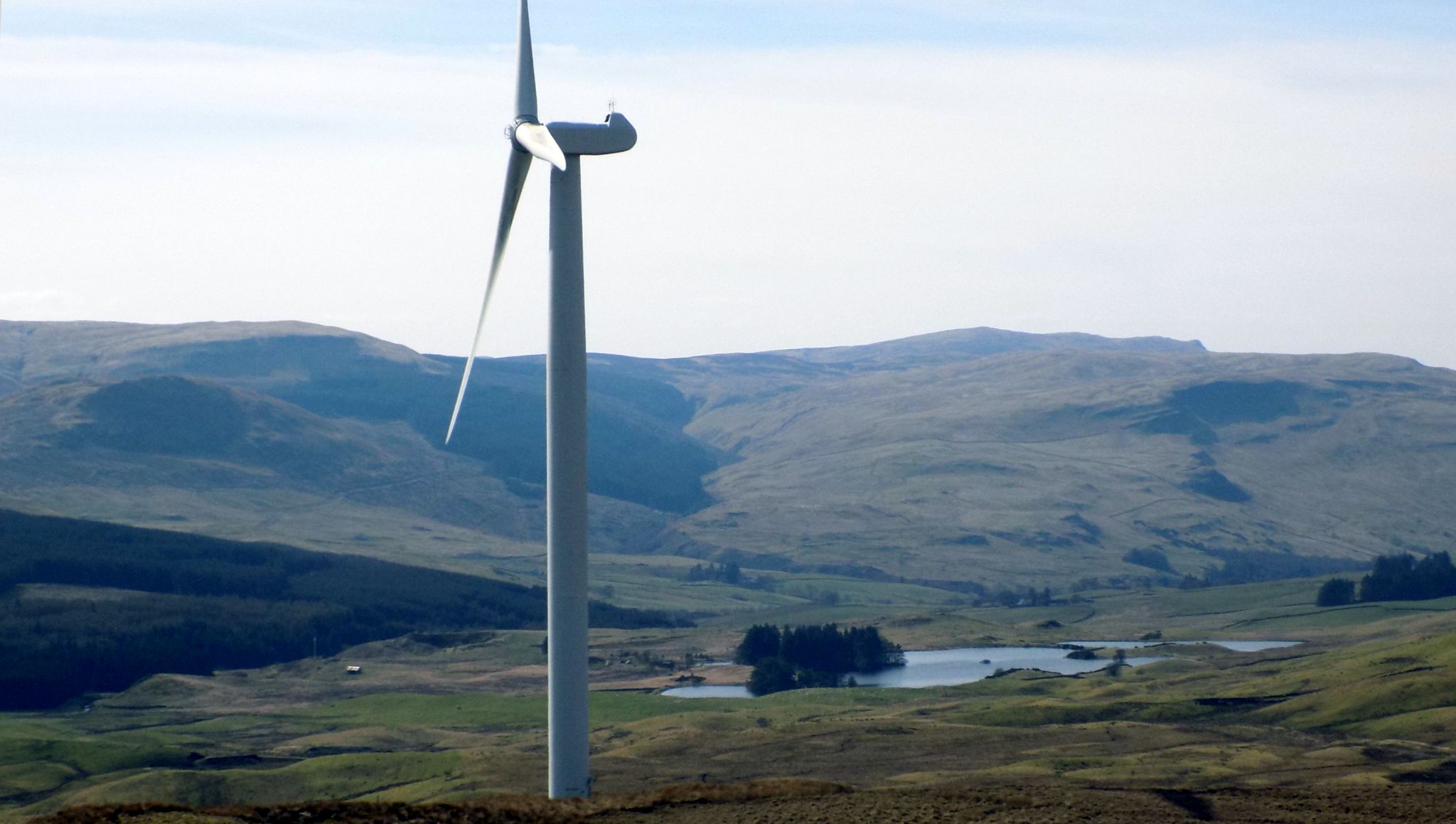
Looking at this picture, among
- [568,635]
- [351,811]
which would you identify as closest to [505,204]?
[568,635]

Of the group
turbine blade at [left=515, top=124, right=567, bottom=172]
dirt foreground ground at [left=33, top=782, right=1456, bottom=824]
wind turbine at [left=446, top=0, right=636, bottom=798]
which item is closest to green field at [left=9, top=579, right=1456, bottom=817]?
dirt foreground ground at [left=33, top=782, right=1456, bottom=824]

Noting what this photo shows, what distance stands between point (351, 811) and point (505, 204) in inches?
951

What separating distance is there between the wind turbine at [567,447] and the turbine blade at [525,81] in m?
3.67

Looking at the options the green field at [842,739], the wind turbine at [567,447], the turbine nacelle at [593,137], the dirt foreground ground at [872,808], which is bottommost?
the green field at [842,739]

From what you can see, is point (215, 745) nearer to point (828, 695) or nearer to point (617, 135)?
point (828, 695)

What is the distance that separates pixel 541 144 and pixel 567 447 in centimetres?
1137

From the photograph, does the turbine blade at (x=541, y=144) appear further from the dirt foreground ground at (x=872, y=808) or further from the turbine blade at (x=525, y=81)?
the dirt foreground ground at (x=872, y=808)

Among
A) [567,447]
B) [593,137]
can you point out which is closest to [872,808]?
[567,447]

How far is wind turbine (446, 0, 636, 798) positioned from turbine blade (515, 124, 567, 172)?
5cm

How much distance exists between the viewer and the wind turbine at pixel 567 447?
5212 cm

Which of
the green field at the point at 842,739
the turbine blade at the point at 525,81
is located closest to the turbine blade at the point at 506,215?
the turbine blade at the point at 525,81

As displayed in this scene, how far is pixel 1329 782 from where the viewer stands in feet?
268

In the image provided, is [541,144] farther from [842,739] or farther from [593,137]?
[842,739]

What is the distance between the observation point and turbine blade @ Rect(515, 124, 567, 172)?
5388 cm
